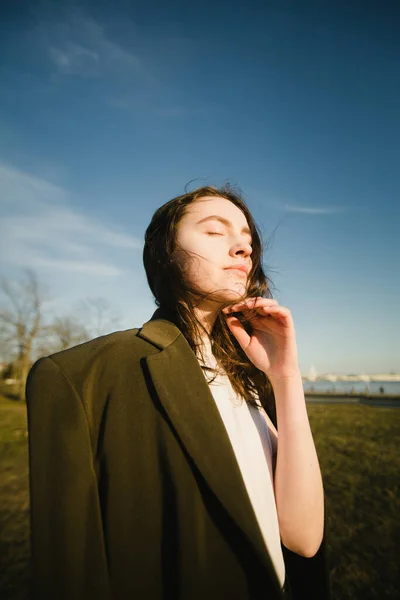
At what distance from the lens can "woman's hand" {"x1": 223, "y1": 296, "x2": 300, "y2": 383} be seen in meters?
1.74

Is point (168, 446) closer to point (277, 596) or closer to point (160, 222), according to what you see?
point (277, 596)

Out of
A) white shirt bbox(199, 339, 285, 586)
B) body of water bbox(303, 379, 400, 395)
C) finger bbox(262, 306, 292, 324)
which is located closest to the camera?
white shirt bbox(199, 339, 285, 586)

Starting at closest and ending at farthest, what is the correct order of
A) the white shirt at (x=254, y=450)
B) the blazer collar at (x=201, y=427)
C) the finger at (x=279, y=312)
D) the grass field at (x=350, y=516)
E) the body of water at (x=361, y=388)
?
the blazer collar at (x=201, y=427)
the white shirt at (x=254, y=450)
the finger at (x=279, y=312)
the grass field at (x=350, y=516)
the body of water at (x=361, y=388)

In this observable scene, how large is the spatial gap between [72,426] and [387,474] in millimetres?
8383

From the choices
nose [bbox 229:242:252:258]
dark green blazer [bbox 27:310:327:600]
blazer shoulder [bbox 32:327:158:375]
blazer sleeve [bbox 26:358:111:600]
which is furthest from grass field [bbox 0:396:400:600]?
nose [bbox 229:242:252:258]

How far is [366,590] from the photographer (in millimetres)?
3340

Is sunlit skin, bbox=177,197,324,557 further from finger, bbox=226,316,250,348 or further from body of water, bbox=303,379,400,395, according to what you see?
body of water, bbox=303,379,400,395

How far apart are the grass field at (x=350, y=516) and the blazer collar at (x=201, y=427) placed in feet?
11.2

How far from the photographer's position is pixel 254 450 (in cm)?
160

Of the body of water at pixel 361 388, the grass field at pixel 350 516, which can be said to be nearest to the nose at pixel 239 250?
the grass field at pixel 350 516

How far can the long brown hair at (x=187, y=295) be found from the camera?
1.88m

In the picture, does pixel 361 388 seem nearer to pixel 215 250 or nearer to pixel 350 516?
pixel 350 516

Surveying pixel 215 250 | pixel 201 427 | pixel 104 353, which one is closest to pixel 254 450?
pixel 201 427

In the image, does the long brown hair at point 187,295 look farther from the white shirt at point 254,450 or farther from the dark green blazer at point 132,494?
the dark green blazer at point 132,494
